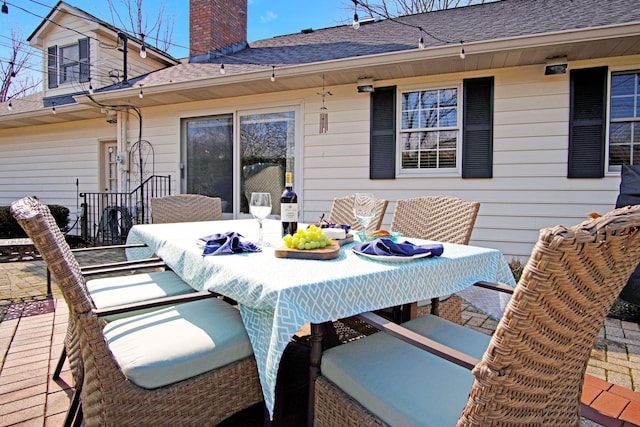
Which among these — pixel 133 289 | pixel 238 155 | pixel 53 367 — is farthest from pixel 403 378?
pixel 238 155

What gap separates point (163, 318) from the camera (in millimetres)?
1432

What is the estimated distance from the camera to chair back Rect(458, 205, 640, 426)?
67cm

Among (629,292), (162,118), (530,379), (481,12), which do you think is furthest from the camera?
(162,118)

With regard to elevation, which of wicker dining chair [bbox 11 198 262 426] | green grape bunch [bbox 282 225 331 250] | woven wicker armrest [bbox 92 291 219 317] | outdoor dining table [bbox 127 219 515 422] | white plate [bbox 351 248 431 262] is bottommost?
wicker dining chair [bbox 11 198 262 426]

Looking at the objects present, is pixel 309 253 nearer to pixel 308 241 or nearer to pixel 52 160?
pixel 308 241

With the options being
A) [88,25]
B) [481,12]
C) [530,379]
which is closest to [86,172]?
[88,25]

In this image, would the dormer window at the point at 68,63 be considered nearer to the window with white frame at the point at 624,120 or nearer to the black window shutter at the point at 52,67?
the black window shutter at the point at 52,67

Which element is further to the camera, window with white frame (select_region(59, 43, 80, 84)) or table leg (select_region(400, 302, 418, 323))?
window with white frame (select_region(59, 43, 80, 84))

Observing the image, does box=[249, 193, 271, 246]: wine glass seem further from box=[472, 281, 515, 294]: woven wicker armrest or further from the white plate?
box=[472, 281, 515, 294]: woven wicker armrest

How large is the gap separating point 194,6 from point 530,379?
730 cm

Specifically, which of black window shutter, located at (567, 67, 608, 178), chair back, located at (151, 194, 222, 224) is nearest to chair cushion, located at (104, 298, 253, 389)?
chair back, located at (151, 194, 222, 224)

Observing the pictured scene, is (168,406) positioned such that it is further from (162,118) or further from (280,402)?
(162,118)

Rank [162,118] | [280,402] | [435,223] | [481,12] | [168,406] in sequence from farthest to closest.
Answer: [162,118]
[481,12]
[435,223]
[280,402]
[168,406]

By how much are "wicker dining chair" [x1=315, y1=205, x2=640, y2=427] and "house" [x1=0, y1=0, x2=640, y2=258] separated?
148 inches
